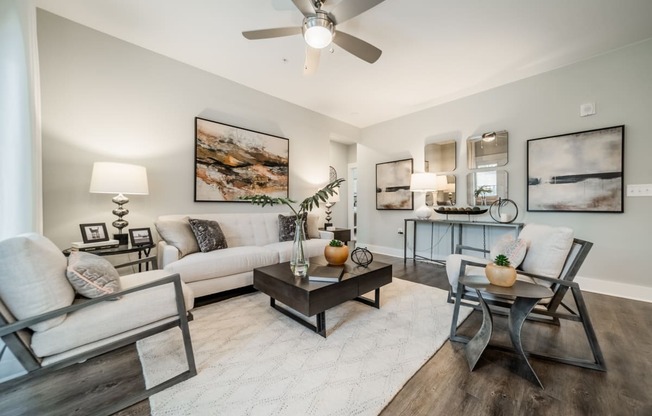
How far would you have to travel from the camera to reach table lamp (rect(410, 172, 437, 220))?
3.98 metres

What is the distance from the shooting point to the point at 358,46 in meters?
2.28

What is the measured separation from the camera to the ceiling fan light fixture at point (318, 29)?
201 centimetres

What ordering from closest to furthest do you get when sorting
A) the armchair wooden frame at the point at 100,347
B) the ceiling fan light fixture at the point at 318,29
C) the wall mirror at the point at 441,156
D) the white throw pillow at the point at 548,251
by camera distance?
the armchair wooden frame at the point at 100,347 → the white throw pillow at the point at 548,251 → the ceiling fan light fixture at the point at 318,29 → the wall mirror at the point at 441,156

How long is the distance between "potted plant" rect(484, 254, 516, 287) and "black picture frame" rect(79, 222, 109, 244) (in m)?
3.37

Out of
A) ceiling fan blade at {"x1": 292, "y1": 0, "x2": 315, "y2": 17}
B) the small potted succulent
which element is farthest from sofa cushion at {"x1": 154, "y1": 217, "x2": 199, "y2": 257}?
ceiling fan blade at {"x1": 292, "y1": 0, "x2": 315, "y2": 17}

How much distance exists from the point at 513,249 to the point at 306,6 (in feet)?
8.51

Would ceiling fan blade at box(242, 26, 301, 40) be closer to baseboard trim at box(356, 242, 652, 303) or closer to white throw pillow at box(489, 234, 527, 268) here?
white throw pillow at box(489, 234, 527, 268)

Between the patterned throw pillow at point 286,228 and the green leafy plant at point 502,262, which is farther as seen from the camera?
the patterned throw pillow at point 286,228

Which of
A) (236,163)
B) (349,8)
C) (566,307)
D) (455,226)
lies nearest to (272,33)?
(349,8)

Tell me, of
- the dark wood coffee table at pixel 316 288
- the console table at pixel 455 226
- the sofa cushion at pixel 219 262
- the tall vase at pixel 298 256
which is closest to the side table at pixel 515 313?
the dark wood coffee table at pixel 316 288

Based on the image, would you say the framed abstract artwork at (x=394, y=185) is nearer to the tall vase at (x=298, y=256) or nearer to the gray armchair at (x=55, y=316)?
the tall vase at (x=298, y=256)

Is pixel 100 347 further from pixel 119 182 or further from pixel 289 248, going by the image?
pixel 289 248

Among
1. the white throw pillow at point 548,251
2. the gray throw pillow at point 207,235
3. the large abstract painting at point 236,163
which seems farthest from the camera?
the large abstract painting at point 236,163

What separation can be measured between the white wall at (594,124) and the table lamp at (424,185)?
0.47 metres
